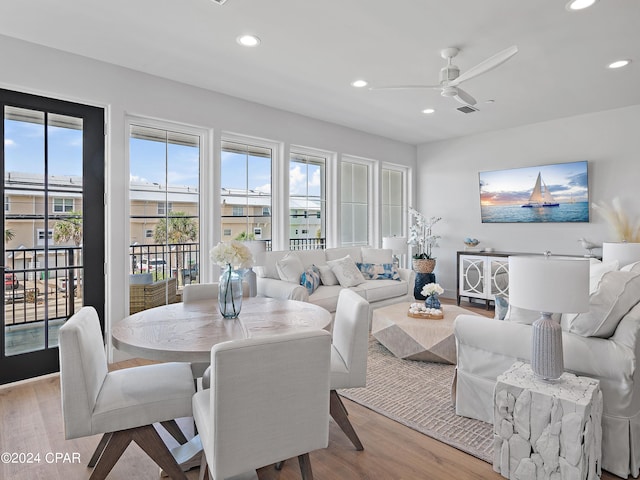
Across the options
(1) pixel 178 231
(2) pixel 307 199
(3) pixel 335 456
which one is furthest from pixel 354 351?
(2) pixel 307 199

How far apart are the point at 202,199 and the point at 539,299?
342cm

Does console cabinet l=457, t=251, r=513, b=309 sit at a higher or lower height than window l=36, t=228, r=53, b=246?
lower

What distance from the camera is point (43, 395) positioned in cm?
279

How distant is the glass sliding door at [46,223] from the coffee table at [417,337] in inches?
103

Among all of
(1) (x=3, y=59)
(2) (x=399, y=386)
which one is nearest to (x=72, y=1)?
(1) (x=3, y=59)

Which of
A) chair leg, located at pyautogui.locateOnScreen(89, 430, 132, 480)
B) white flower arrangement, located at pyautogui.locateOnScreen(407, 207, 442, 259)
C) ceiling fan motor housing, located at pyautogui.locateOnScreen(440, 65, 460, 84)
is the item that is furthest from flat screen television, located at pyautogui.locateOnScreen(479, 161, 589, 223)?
chair leg, located at pyautogui.locateOnScreen(89, 430, 132, 480)

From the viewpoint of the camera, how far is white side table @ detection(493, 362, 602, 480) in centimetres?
164

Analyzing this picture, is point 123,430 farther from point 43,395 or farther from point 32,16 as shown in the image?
point 32,16

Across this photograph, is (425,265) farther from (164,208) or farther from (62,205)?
(62,205)

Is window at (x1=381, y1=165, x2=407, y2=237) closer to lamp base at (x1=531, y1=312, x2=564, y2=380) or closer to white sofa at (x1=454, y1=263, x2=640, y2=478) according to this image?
white sofa at (x1=454, y1=263, x2=640, y2=478)

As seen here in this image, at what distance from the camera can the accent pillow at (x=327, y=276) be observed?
4.59 m

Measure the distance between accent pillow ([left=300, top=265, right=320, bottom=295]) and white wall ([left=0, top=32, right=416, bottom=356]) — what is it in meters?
1.63

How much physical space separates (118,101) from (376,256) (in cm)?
357

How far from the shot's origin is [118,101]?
3445mm
